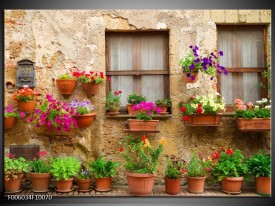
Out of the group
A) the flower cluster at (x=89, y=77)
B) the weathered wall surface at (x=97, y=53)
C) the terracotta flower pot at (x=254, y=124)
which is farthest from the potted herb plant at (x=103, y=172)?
the terracotta flower pot at (x=254, y=124)

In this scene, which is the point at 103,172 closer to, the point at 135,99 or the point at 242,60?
the point at 135,99

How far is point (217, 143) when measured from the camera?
5.84m

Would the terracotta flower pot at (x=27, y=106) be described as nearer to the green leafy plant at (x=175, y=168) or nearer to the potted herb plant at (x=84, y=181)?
the potted herb plant at (x=84, y=181)

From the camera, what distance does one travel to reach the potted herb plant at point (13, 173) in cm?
521

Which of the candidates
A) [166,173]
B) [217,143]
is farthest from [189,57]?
[166,173]

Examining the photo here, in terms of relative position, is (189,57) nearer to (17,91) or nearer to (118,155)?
(118,155)

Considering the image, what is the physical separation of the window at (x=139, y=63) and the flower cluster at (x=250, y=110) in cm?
113

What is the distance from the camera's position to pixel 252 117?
5488 mm

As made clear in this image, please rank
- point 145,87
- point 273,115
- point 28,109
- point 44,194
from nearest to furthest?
→ point 273,115
point 44,194
point 28,109
point 145,87

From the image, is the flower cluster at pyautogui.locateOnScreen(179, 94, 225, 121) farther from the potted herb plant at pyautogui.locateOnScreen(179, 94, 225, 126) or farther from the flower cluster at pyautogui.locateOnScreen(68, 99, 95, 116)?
the flower cluster at pyautogui.locateOnScreen(68, 99, 95, 116)

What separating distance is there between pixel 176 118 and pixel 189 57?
0.99 meters

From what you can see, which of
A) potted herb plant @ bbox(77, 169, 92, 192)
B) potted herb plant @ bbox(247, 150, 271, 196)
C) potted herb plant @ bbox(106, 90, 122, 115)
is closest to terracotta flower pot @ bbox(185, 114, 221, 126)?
potted herb plant @ bbox(247, 150, 271, 196)

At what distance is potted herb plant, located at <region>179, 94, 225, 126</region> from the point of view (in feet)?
Result: 17.9

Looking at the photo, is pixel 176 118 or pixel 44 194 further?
pixel 176 118
